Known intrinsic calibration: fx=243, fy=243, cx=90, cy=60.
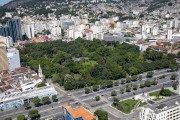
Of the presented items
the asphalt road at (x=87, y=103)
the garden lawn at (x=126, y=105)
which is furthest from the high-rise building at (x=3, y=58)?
the garden lawn at (x=126, y=105)

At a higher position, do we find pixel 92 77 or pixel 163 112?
pixel 163 112

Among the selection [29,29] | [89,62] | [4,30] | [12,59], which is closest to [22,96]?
[12,59]

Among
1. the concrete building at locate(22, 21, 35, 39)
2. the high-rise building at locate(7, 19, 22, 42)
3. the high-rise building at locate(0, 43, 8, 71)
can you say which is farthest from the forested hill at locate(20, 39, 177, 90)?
the concrete building at locate(22, 21, 35, 39)

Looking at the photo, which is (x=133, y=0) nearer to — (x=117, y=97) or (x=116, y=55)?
(x=116, y=55)

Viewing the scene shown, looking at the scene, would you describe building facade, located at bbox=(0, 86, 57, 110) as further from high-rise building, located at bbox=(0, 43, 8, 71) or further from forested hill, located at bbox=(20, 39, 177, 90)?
high-rise building, located at bbox=(0, 43, 8, 71)

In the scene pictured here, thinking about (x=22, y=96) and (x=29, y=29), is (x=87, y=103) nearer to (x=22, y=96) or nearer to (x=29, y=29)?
(x=22, y=96)

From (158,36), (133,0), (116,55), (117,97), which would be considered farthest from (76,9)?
(117,97)
